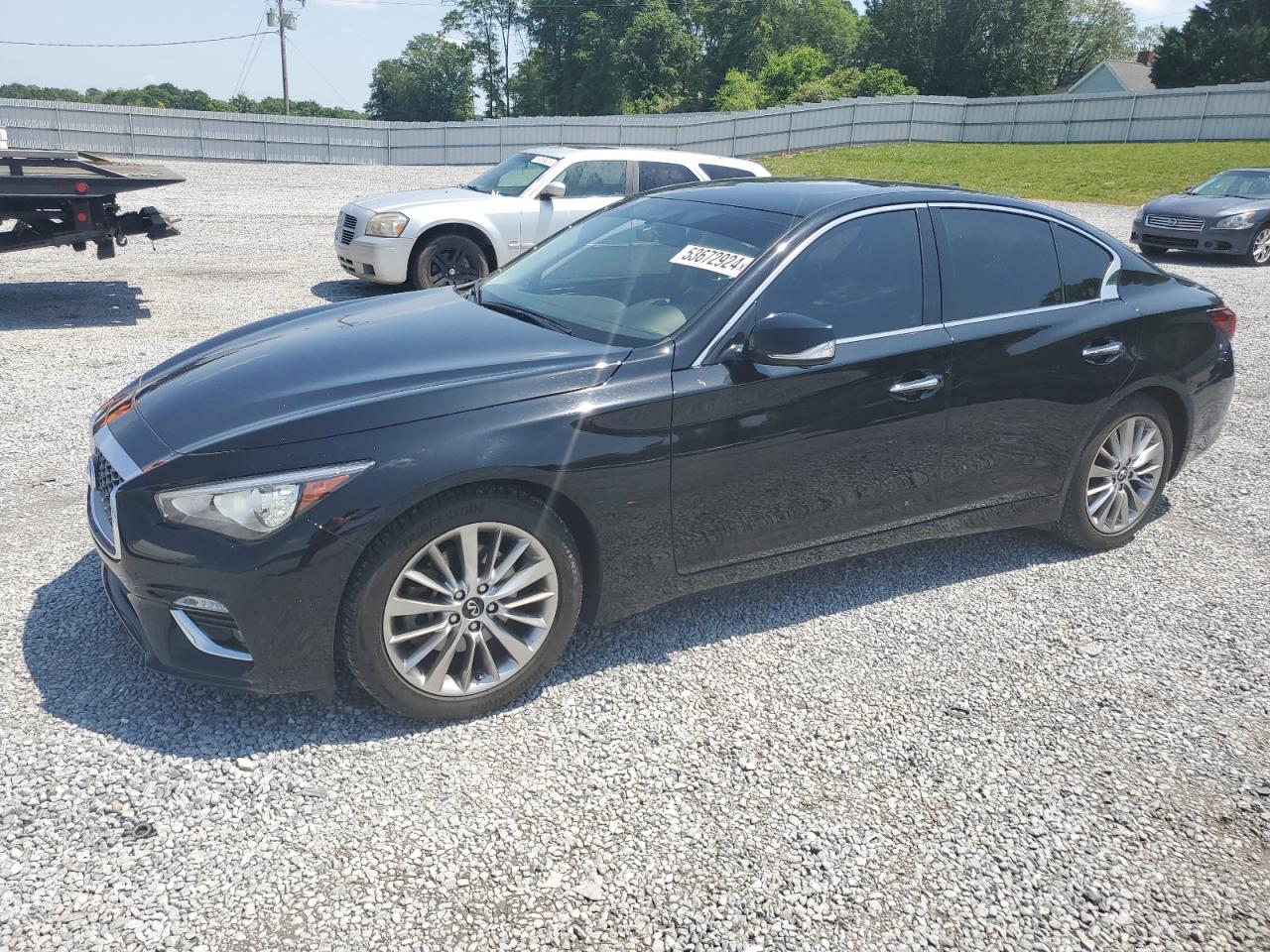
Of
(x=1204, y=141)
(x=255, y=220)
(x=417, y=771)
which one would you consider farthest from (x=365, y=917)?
(x=1204, y=141)

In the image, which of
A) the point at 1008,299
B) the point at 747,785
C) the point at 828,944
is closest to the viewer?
the point at 828,944

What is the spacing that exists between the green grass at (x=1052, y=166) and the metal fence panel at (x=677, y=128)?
103cm

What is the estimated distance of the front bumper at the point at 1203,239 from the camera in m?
15.5

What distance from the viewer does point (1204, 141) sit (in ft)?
110

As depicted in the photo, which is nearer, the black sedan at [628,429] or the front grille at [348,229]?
the black sedan at [628,429]

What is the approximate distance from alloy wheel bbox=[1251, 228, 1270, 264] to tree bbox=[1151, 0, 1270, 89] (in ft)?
121

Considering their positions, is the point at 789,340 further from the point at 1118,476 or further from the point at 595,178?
the point at 595,178

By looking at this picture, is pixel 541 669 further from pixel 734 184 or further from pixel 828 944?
pixel 734 184

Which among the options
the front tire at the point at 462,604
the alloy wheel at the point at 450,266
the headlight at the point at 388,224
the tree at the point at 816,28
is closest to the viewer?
the front tire at the point at 462,604

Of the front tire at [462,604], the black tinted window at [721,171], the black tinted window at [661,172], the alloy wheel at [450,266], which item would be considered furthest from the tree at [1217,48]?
the front tire at [462,604]

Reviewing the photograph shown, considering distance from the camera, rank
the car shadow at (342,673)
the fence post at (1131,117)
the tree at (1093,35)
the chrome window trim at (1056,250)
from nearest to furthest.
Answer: the car shadow at (342,673) → the chrome window trim at (1056,250) → the fence post at (1131,117) → the tree at (1093,35)

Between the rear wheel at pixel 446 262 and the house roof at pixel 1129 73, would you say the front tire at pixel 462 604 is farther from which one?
the house roof at pixel 1129 73

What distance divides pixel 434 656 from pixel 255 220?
51.3 ft

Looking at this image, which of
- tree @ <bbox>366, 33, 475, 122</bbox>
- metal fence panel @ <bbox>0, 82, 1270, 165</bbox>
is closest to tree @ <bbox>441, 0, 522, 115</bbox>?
tree @ <bbox>366, 33, 475, 122</bbox>
